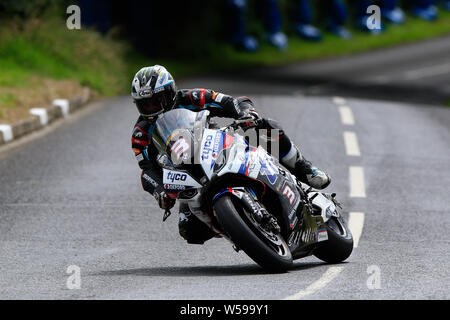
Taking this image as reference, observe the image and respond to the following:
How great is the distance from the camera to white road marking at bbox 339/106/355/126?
17.2 meters

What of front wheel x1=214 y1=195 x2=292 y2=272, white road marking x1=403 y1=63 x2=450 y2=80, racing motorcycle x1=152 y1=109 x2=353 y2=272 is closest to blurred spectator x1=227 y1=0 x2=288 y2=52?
white road marking x1=403 y1=63 x2=450 y2=80

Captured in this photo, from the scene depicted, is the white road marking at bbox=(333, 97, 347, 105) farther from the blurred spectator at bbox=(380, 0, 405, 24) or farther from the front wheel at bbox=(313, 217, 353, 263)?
the blurred spectator at bbox=(380, 0, 405, 24)

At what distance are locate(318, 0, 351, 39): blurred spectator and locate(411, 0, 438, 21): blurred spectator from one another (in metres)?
5.51

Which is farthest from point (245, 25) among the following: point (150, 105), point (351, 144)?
point (150, 105)

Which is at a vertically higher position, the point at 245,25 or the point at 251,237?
the point at 251,237

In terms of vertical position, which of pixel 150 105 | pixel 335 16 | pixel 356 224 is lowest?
pixel 335 16

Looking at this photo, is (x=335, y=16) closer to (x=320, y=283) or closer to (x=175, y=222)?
(x=175, y=222)

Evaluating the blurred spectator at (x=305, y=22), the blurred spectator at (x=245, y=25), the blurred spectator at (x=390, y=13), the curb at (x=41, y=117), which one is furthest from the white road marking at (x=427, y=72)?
the curb at (x=41, y=117)

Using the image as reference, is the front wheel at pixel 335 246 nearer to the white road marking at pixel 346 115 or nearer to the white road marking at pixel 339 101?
the white road marking at pixel 346 115

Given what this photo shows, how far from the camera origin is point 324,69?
1267 inches

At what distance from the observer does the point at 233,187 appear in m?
7.38

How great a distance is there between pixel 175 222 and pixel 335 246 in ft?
8.79

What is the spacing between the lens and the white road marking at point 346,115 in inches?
676
